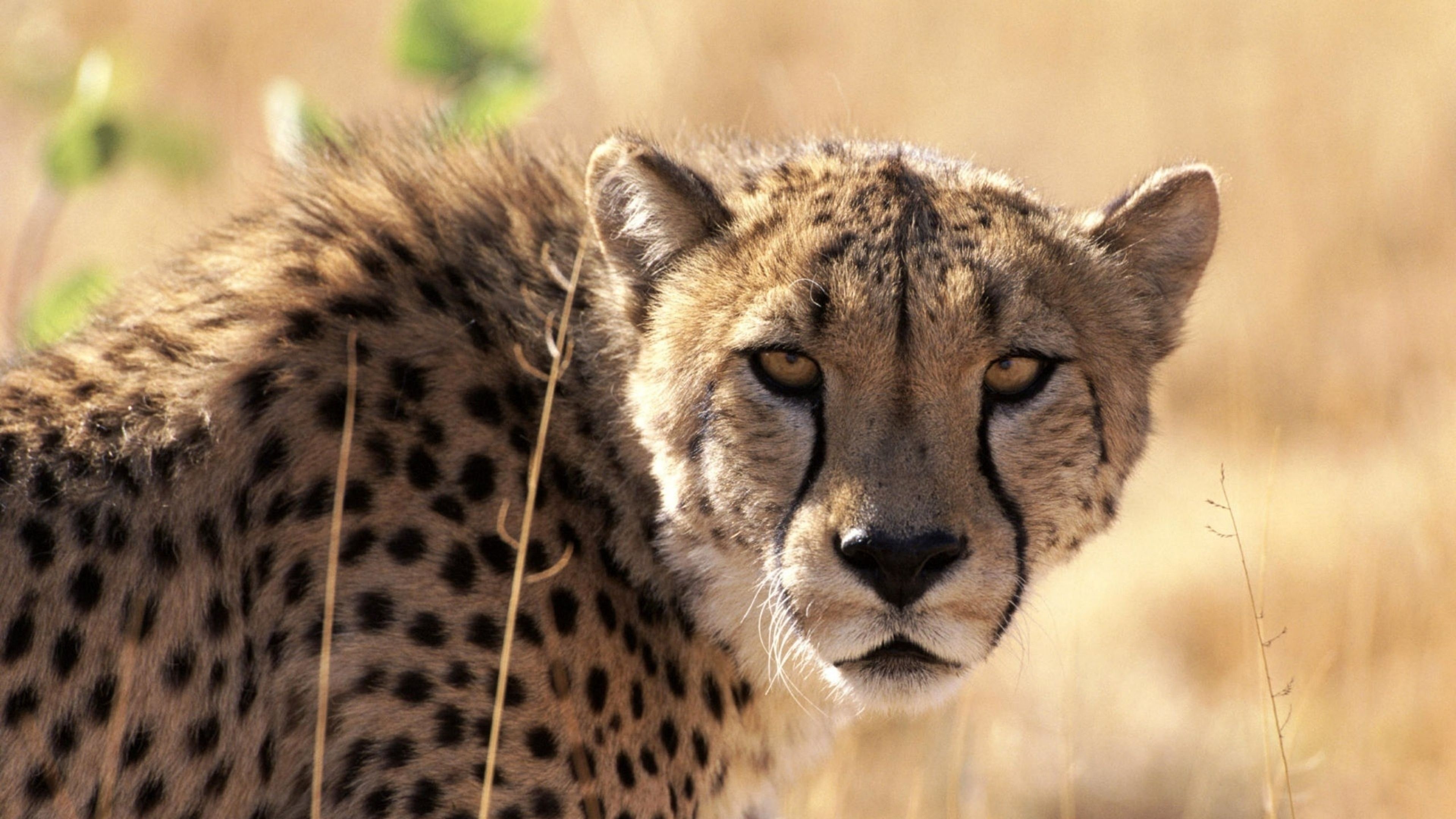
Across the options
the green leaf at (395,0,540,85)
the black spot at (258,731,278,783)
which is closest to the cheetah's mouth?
the black spot at (258,731,278,783)

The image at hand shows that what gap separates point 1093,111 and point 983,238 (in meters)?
6.78

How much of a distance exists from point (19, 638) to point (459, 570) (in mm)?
627

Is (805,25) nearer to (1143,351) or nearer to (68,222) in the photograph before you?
(68,222)

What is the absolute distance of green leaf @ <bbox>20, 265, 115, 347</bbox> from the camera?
3.30 m

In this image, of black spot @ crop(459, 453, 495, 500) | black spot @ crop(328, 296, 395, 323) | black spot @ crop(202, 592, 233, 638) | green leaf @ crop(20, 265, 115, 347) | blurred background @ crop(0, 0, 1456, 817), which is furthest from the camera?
blurred background @ crop(0, 0, 1456, 817)

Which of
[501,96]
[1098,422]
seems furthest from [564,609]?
[501,96]

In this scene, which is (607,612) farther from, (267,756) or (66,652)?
(66,652)

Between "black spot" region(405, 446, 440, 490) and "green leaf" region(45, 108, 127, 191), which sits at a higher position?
"green leaf" region(45, 108, 127, 191)

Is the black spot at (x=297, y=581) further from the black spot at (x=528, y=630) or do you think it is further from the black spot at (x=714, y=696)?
the black spot at (x=714, y=696)

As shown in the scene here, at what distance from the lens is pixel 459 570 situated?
8.23 ft

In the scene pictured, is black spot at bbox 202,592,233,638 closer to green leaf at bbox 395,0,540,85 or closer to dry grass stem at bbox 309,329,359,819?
dry grass stem at bbox 309,329,359,819

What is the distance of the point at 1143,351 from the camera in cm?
278

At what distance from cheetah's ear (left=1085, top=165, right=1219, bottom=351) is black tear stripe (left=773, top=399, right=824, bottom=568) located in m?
0.67

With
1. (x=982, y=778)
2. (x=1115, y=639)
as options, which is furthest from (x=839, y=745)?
(x=1115, y=639)
